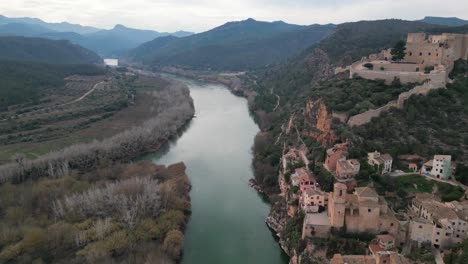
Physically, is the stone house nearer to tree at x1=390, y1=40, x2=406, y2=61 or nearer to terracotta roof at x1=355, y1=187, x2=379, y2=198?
Answer: terracotta roof at x1=355, y1=187, x2=379, y2=198

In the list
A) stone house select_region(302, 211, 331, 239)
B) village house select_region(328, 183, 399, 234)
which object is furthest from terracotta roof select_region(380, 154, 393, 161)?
stone house select_region(302, 211, 331, 239)

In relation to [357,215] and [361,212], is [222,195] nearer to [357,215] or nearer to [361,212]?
[357,215]

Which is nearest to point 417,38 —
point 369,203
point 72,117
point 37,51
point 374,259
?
point 369,203

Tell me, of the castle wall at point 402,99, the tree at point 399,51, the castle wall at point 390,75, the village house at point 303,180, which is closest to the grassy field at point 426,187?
the village house at point 303,180

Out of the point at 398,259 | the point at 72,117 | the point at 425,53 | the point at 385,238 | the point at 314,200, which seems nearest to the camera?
the point at 398,259

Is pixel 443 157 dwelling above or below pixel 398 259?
above

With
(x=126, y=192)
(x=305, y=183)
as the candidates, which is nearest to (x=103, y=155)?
(x=126, y=192)

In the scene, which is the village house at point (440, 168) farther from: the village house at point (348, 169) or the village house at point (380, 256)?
the village house at point (380, 256)
